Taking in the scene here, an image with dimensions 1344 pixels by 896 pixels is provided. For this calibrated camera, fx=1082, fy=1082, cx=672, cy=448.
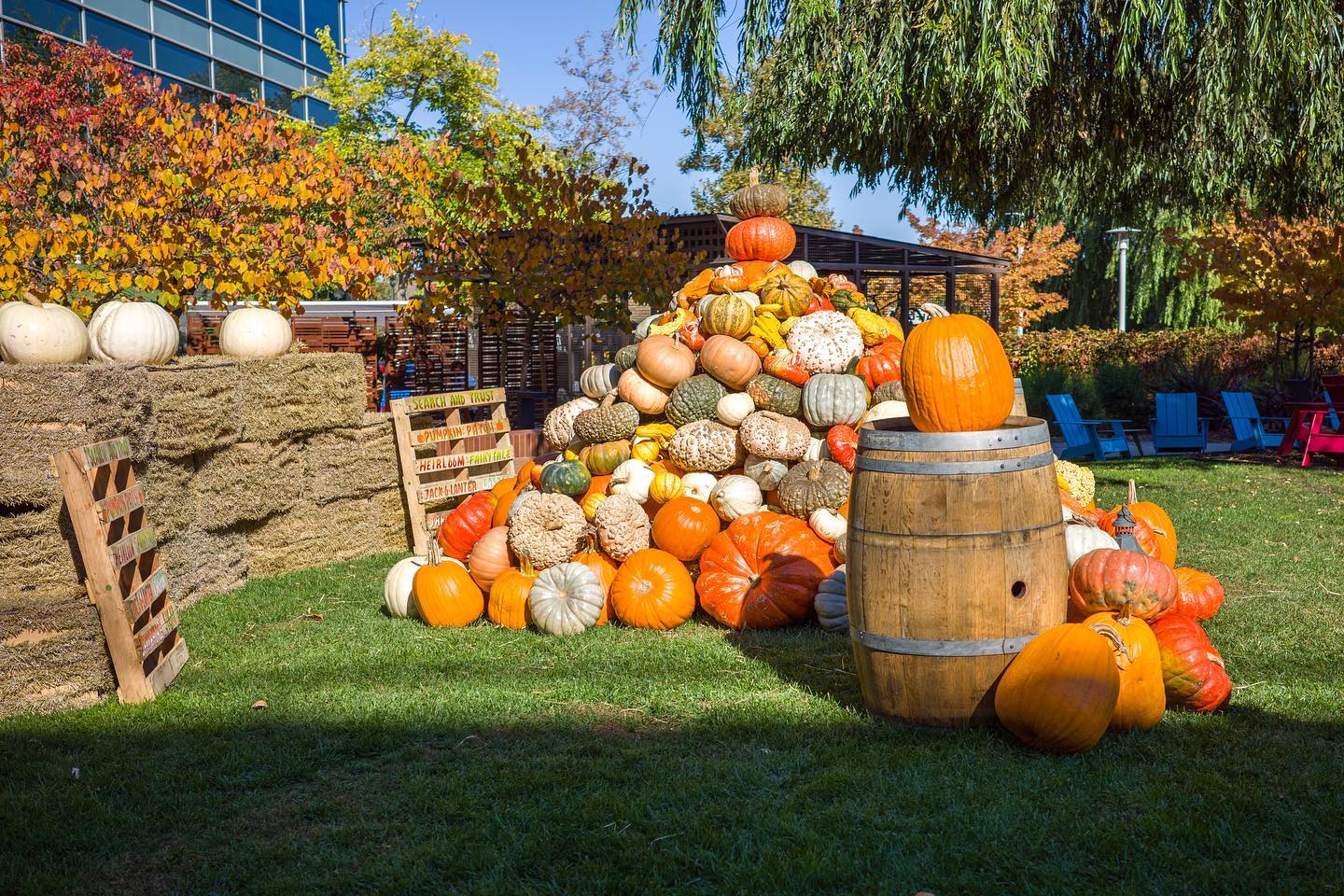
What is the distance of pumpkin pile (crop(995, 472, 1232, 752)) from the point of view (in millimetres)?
3586

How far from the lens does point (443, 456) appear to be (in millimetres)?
8531

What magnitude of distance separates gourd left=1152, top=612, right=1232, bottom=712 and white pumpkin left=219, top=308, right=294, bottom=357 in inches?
235

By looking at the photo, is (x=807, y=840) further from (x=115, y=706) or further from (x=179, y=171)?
(x=179, y=171)

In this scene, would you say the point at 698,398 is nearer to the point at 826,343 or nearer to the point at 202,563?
the point at 826,343

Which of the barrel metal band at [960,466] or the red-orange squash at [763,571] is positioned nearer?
the barrel metal band at [960,466]

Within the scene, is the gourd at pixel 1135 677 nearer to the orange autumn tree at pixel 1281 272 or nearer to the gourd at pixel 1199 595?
the gourd at pixel 1199 595

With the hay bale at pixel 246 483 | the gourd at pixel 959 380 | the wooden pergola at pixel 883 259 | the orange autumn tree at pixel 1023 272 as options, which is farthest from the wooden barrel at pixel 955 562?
the orange autumn tree at pixel 1023 272

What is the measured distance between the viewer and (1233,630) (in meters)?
5.16

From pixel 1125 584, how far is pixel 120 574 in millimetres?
4127

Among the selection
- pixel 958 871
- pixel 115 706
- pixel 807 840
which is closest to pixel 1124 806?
pixel 958 871

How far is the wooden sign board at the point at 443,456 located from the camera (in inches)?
322

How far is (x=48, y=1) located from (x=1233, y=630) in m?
20.4

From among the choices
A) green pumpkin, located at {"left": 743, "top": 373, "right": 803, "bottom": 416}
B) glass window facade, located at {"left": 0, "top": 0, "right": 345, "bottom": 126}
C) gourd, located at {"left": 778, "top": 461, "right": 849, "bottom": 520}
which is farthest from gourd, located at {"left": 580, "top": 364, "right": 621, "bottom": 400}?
glass window facade, located at {"left": 0, "top": 0, "right": 345, "bottom": 126}

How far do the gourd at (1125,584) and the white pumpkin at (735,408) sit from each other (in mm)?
2598
